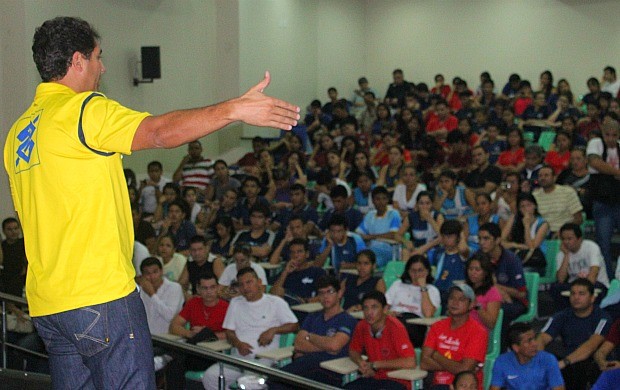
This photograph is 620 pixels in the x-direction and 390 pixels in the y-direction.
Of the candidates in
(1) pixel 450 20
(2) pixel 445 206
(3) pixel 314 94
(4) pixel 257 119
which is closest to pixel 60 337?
(4) pixel 257 119

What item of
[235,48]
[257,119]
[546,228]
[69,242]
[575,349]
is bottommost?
[575,349]

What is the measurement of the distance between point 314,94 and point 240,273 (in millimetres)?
10679

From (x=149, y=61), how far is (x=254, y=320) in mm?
6614

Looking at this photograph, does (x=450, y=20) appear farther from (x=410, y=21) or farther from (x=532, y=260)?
(x=532, y=260)

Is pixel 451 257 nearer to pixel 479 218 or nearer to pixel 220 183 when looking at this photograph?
pixel 479 218

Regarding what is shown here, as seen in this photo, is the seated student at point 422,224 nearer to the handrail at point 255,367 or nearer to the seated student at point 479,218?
the seated student at point 479,218

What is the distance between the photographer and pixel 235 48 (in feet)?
47.2

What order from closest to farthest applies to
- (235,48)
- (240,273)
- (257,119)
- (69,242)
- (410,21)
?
(257,119)
(69,242)
(240,273)
(235,48)
(410,21)

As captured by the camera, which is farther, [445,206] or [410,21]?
[410,21]

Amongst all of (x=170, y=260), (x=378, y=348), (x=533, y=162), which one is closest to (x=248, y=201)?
(x=170, y=260)

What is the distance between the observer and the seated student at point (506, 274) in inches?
274

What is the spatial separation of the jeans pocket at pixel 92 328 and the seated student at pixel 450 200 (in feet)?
24.5

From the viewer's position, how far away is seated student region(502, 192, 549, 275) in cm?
807

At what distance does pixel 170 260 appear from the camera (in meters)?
8.37
